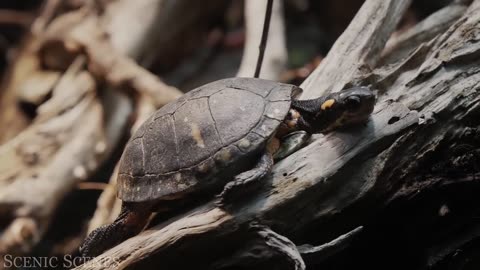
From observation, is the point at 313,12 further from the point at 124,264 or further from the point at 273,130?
the point at 124,264

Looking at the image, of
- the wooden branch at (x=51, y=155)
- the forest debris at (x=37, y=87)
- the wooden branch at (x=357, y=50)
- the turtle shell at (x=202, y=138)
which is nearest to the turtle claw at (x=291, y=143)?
the turtle shell at (x=202, y=138)

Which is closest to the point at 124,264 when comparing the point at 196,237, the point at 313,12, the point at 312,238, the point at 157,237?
the point at 157,237

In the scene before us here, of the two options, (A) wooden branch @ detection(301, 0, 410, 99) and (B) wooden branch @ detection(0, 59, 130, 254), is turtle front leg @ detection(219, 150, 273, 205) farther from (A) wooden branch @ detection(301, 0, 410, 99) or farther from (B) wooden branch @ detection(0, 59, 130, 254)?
(B) wooden branch @ detection(0, 59, 130, 254)

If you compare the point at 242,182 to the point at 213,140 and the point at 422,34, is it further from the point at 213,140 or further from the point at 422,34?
the point at 422,34

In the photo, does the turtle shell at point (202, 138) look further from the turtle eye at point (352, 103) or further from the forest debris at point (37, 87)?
the forest debris at point (37, 87)

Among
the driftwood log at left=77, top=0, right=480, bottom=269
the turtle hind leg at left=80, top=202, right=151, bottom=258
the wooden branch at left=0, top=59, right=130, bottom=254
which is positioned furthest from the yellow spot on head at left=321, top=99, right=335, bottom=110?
the wooden branch at left=0, top=59, right=130, bottom=254

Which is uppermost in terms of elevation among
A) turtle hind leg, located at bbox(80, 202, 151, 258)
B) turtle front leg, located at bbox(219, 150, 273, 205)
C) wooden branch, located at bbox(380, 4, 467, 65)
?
wooden branch, located at bbox(380, 4, 467, 65)
